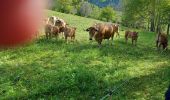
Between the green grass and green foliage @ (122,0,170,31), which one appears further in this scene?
green foliage @ (122,0,170,31)

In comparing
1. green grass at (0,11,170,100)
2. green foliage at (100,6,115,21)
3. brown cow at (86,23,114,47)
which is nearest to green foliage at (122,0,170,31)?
green foliage at (100,6,115,21)

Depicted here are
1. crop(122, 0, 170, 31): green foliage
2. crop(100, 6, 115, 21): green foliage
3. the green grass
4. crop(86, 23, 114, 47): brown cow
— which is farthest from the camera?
crop(100, 6, 115, 21): green foliage

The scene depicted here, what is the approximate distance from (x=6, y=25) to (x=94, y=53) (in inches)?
864

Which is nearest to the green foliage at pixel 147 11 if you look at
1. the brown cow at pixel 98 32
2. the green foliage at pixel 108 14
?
the green foliage at pixel 108 14

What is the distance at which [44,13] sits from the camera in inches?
37.5

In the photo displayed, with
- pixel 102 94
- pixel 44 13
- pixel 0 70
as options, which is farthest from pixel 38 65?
pixel 44 13

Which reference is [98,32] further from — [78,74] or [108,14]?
[108,14]

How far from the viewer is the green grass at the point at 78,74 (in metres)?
13.7

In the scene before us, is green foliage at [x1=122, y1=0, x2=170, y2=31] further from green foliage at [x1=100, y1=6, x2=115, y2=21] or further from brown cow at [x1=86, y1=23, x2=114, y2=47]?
brown cow at [x1=86, y1=23, x2=114, y2=47]

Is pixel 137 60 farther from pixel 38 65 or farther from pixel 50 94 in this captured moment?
pixel 50 94

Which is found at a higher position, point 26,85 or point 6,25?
point 6,25

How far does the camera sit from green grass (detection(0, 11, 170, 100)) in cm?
1367

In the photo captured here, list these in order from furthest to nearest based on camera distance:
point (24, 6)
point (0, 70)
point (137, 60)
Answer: point (137, 60)
point (0, 70)
point (24, 6)

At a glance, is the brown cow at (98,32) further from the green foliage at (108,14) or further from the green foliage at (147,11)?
the green foliage at (108,14)
